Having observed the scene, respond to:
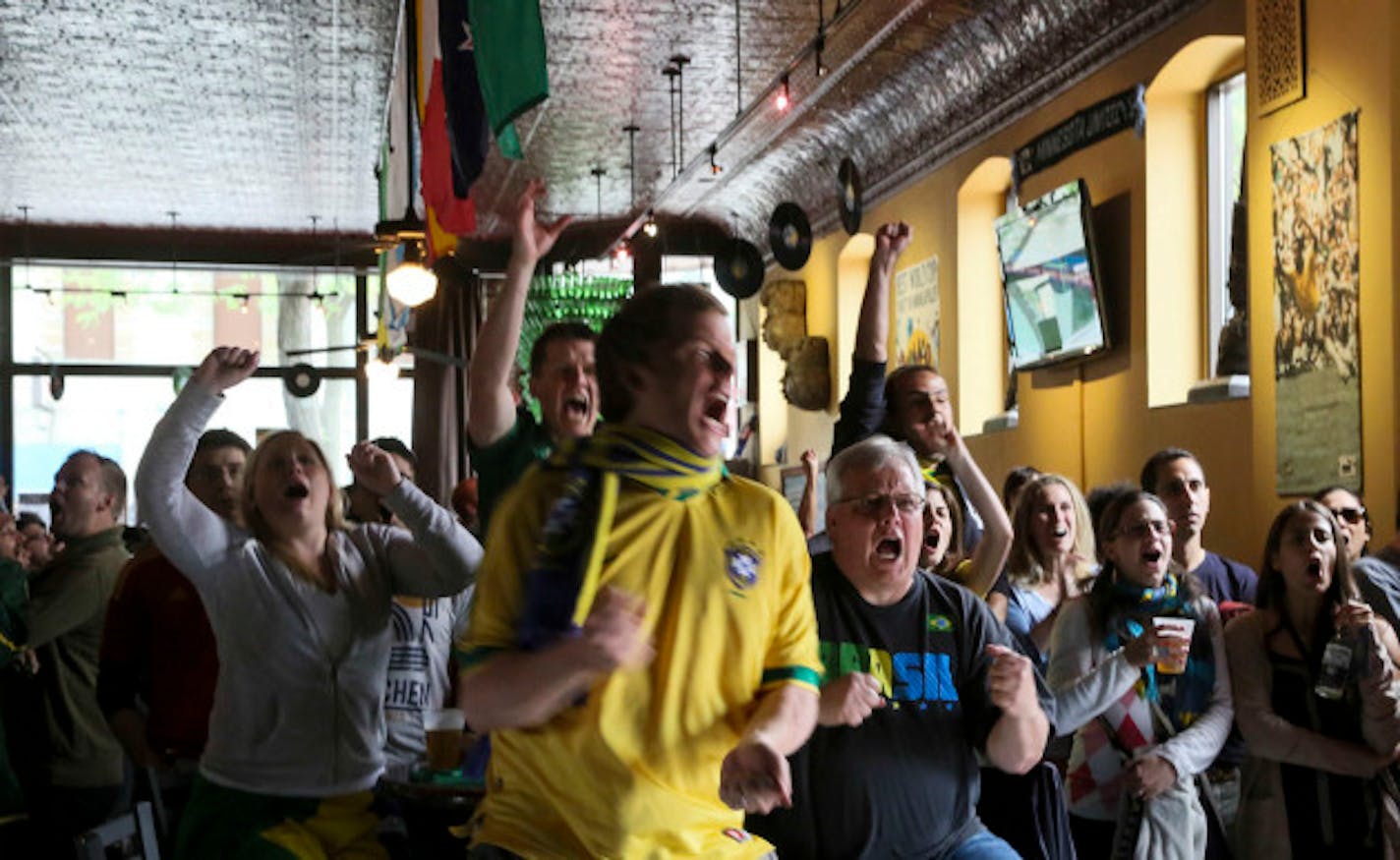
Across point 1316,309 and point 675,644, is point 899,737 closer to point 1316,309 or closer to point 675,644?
point 675,644

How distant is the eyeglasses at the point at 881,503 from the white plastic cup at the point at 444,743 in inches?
44.9

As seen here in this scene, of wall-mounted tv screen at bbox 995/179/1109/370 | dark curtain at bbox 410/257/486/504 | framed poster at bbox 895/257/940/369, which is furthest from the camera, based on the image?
dark curtain at bbox 410/257/486/504

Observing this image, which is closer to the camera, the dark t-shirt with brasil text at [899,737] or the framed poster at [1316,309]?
the dark t-shirt with brasil text at [899,737]

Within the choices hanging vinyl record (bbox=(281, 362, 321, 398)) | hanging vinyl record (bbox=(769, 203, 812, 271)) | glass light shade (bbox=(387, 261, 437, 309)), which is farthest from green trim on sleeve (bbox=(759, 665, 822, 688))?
hanging vinyl record (bbox=(281, 362, 321, 398))

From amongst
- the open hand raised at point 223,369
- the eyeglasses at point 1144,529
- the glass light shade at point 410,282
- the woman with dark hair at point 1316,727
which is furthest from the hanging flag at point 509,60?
the glass light shade at point 410,282

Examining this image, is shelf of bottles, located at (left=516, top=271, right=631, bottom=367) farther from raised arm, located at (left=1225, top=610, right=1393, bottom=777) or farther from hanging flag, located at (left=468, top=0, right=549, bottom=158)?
raised arm, located at (left=1225, top=610, right=1393, bottom=777)

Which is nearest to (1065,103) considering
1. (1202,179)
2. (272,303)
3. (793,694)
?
(1202,179)

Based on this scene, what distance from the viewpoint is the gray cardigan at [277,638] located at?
366cm

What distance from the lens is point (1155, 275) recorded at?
34.5 feet

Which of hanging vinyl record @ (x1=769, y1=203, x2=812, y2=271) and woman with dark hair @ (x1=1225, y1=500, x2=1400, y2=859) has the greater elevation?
hanging vinyl record @ (x1=769, y1=203, x2=812, y2=271)

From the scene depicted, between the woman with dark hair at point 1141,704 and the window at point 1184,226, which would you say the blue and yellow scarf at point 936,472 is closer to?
the woman with dark hair at point 1141,704

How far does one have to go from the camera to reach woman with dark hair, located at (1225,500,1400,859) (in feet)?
16.6

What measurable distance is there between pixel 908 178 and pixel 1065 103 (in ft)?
11.1

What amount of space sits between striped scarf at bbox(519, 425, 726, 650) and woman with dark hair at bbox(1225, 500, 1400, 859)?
10.6 ft
